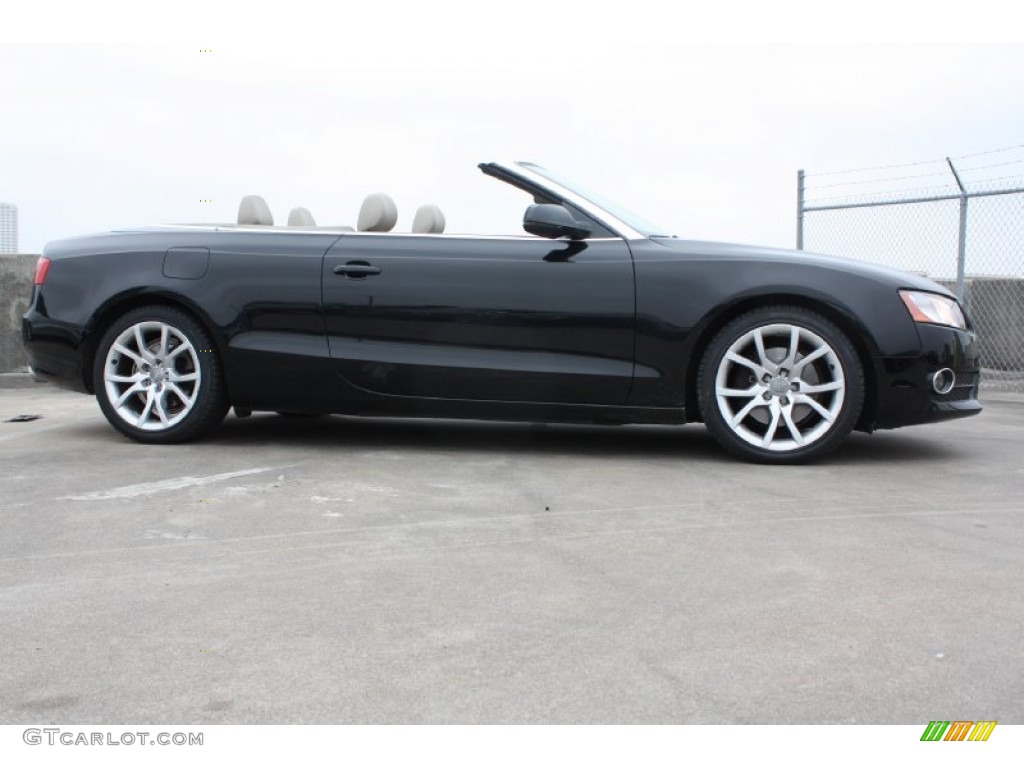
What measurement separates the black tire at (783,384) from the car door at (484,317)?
43 centimetres

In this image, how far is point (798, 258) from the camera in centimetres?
510

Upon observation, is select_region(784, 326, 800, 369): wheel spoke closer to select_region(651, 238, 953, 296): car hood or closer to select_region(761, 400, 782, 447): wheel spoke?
select_region(761, 400, 782, 447): wheel spoke

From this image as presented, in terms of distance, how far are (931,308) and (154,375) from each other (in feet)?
12.3

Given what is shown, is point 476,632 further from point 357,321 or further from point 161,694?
point 357,321

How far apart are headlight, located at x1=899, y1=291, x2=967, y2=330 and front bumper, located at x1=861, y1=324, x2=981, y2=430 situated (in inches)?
1.6

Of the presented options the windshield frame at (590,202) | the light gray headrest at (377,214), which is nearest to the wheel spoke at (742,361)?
the windshield frame at (590,202)

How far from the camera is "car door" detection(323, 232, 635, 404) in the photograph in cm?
509

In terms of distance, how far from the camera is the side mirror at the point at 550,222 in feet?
16.7

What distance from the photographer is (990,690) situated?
7.54 feet

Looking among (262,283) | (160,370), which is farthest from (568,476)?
(160,370)

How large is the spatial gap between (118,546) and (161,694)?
1.33m

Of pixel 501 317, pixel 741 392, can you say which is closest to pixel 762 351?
pixel 741 392
